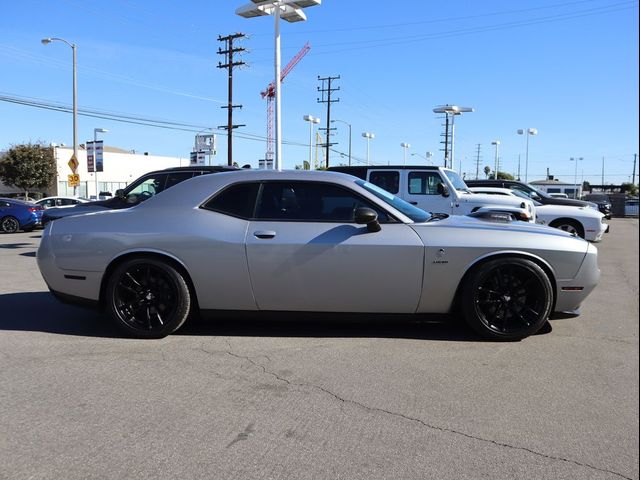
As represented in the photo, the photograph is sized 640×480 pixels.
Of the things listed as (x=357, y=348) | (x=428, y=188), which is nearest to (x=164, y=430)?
(x=357, y=348)

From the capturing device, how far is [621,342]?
5.00m

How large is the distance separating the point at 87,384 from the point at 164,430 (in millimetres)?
1072

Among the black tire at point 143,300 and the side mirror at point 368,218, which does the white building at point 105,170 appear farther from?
the side mirror at point 368,218

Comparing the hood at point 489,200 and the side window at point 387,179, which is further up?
the side window at point 387,179

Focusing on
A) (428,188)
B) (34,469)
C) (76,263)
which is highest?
(428,188)

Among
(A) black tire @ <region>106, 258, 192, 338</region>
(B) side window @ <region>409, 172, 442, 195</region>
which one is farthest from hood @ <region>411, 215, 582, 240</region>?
(B) side window @ <region>409, 172, 442, 195</region>

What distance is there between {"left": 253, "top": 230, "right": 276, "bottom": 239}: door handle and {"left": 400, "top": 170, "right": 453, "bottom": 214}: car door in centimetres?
678

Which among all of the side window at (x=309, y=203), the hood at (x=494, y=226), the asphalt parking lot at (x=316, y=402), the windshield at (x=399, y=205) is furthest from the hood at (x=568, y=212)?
the side window at (x=309, y=203)

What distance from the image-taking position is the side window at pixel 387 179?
11477 millimetres

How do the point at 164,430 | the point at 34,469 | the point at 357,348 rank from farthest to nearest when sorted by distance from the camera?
the point at 357,348, the point at 164,430, the point at 34,469

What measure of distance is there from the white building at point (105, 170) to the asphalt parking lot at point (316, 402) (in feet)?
142

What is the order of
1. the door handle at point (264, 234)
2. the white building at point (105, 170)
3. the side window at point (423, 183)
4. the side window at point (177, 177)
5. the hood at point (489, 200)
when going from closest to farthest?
the door handle at point (264, 234)
the side window at point (177, 177)
the hood at point (489, 200)
the side window at point (423, 183)
the white building at point (105, 170)

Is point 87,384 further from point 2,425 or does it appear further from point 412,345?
point 412,345

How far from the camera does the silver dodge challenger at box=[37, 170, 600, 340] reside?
15.7 feet
